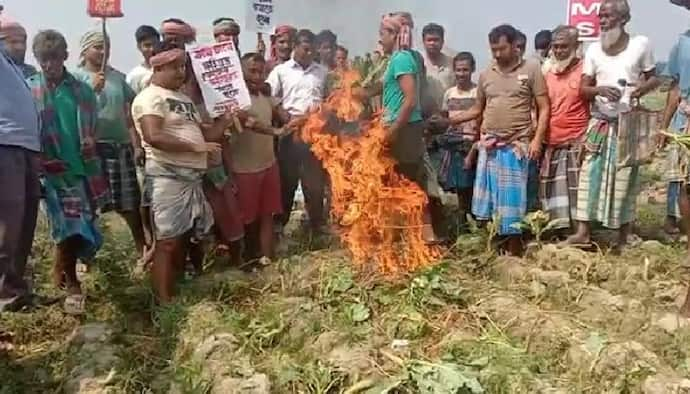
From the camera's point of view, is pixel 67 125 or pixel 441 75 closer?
pixel 67 125

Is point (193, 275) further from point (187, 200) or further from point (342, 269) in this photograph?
point (342, 269)

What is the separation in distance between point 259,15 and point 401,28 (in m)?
1.96

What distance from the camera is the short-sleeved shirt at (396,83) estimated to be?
652 centimetres

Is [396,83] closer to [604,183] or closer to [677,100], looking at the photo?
[604,183]

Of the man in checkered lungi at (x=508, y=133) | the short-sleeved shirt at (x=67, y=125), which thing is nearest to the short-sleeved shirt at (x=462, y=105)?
the man in checkered lungi at (x=508, y=133)

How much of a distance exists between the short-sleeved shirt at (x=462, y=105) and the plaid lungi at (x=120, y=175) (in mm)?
2804

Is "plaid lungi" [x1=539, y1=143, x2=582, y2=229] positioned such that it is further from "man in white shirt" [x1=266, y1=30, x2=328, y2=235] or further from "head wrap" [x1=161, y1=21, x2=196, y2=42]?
"head wrap" [x1=161, y1=21, x2=196, y2=42]

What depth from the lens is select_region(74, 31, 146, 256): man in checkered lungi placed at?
6773 millimetres

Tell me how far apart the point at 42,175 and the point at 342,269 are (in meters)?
2.20

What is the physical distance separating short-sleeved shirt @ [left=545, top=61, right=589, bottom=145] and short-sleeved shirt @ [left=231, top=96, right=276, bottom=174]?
240cm

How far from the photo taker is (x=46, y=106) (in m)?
5.88

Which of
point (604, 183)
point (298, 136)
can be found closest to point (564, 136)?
point (604, 183)

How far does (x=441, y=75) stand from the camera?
7781mm

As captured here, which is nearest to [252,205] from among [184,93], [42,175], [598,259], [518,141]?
[184,93]
